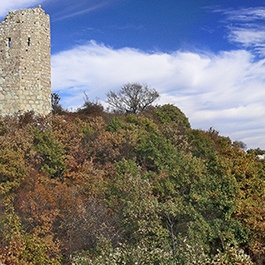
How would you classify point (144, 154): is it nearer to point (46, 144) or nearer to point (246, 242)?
point (46, 144)

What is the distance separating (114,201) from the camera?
15.8 metres

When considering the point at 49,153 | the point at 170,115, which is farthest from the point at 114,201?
the point at 170,115

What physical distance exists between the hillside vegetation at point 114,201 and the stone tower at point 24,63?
3.35 feet

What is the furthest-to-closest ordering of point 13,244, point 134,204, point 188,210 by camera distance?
point 188,210 < point 134,204 < point 13,244

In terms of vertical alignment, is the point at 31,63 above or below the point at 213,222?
above

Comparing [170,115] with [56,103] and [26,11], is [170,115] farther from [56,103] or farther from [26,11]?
[26,11]

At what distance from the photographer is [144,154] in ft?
74.4

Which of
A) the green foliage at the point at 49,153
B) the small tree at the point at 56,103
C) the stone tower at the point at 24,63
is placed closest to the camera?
the green foliage at the point at 49,153

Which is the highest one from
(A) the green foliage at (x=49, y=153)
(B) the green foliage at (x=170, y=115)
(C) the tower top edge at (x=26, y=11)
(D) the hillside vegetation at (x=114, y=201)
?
(C) the tower top edge at (x=26, y=11)

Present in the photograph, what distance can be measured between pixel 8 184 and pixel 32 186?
1070mm

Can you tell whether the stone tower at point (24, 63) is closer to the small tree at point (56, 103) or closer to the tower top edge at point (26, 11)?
the tower top edge at point (26, 11)

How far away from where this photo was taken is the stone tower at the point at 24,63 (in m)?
20.9

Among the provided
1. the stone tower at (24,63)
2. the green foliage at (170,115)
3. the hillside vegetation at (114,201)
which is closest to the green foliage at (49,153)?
the hillside vegetation at (114,201)

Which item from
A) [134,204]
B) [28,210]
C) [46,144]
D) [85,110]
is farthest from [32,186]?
[85,110]
